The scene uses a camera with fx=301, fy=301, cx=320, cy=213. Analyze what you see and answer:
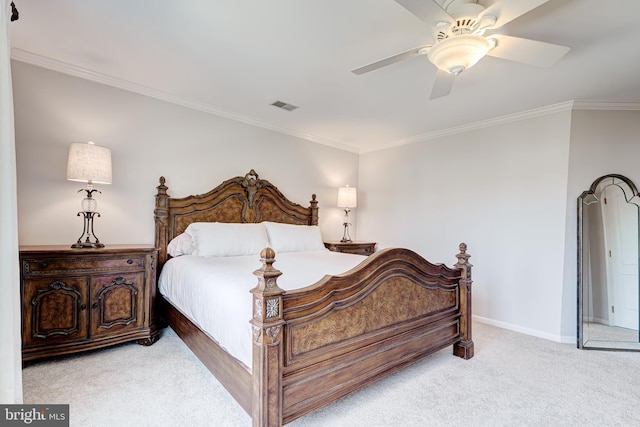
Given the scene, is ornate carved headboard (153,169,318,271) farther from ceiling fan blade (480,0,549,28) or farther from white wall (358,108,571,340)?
ceiling fan blade (480,0,549,28)

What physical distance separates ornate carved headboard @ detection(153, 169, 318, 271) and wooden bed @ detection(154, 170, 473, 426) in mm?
862

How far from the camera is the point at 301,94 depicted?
125 inches

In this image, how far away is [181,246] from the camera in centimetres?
308

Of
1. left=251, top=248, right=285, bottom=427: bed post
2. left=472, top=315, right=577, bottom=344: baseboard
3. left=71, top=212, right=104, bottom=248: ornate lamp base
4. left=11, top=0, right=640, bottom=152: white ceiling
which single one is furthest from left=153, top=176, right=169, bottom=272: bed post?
left=472, top=315, right=577, bottom=344: baseboard

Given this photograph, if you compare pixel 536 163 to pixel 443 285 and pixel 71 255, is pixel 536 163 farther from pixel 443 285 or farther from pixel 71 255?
pixel 71 255

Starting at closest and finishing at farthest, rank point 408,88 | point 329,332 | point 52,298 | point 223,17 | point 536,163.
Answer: point 329,332 < point 223,17 < point 52,298 < point 408,88 < point 536,163

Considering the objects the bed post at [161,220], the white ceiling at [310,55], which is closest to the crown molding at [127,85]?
the white ceiling at [310,55]

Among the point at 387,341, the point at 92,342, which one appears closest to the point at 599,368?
the point at 387,341

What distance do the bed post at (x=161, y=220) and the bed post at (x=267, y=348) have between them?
2.16 meters

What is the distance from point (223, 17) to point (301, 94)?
1259 mm

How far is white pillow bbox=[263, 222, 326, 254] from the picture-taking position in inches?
142

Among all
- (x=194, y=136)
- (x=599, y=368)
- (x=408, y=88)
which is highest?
(x=408, y=88)

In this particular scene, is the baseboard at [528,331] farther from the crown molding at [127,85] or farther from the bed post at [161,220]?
the bed post at [161,220]

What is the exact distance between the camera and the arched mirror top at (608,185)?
3078mm
